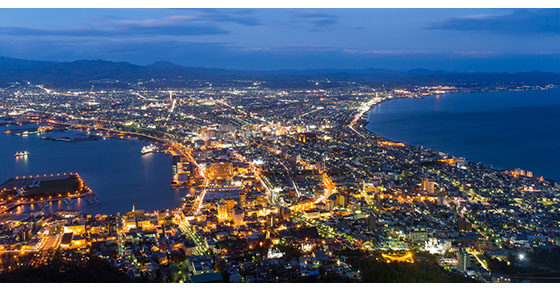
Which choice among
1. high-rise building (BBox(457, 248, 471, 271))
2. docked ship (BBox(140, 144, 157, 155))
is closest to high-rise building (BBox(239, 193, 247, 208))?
high-rise building (BBox(457, 248, 471, 271))

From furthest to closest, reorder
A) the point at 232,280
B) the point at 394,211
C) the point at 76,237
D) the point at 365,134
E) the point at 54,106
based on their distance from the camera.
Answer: the point at 54,106 < the point at 365,134 < the point at 394,211 < the point at 76,237 < the point at 232,280

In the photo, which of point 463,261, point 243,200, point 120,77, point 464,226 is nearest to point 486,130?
point 464,226

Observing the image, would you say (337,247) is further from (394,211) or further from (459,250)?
(394,211)

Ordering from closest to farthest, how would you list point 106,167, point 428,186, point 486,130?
point 428,186 < point 106,167 < point 486,130

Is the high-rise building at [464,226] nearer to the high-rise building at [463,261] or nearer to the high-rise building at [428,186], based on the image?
the high-rise building at [463,261]

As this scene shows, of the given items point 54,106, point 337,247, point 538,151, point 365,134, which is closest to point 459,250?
point 337,247

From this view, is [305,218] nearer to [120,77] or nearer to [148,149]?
[148,149]

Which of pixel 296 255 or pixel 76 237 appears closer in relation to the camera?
pixel 296 255
